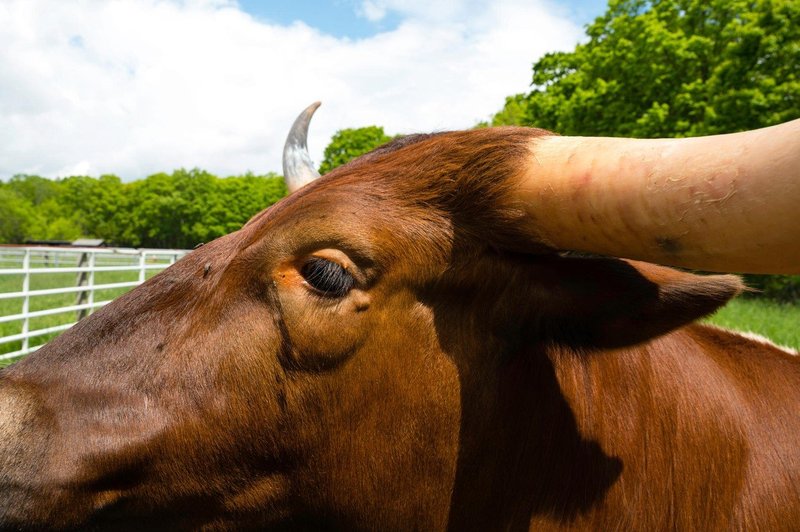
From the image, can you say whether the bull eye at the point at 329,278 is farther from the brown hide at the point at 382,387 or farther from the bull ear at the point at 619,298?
the bull ear at the point at 619,298

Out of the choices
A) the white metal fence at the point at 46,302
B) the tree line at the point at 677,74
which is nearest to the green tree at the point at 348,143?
the tree line at the point at 677,74

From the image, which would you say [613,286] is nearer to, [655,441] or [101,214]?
[655,441]

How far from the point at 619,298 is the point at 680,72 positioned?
29522 mm

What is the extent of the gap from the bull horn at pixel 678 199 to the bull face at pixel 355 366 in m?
0.16

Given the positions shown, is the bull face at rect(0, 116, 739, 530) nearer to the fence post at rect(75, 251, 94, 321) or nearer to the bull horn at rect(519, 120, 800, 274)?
the bull horn at rect(519, 120, 800, 274)

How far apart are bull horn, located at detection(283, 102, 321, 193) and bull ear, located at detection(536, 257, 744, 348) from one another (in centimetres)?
191

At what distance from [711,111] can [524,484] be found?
2622cm

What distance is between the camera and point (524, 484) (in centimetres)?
210

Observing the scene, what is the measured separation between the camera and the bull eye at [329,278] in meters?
1.94

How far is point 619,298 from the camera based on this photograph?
1.92 m

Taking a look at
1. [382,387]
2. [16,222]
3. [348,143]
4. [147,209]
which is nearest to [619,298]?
[382,387]

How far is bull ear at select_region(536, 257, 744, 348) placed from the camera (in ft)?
6.13

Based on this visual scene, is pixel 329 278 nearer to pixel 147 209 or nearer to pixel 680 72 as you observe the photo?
pixel 680 72

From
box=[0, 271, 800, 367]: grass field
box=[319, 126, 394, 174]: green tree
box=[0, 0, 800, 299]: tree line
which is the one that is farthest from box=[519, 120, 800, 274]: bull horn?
box=[319, 126, 394, 174]: green tree
